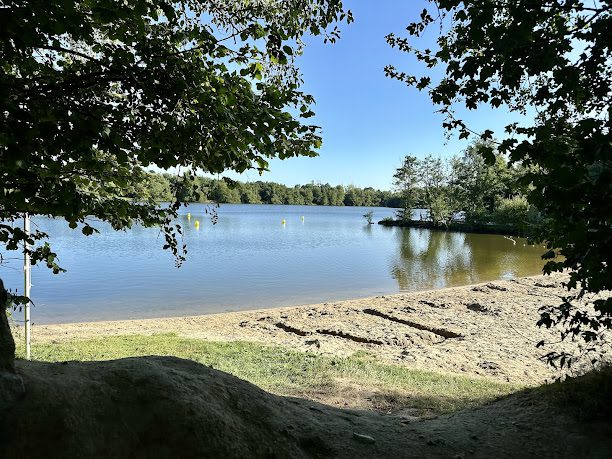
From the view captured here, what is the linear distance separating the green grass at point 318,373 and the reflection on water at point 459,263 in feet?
36.7

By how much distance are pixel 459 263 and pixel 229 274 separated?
17.4 m

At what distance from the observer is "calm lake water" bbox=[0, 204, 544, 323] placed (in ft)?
56.7

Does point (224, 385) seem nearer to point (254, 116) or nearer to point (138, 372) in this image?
point (138, 372)

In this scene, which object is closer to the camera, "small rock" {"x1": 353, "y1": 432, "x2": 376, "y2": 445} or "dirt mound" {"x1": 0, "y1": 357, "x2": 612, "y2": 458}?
"dirt mound" {"x1": 0, "y1": 357, "x2": 612, "y2": 458}

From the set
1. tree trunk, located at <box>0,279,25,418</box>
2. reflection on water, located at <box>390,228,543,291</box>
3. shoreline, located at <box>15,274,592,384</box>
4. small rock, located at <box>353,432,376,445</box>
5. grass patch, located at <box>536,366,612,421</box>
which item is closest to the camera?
tree trunk, located at <box>0,279,25,418</box>

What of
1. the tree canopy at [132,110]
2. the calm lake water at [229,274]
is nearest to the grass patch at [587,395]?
the tree canopy at [132,110]

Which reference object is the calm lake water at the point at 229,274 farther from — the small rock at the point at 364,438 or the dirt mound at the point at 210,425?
the small rock at the point at 364,438

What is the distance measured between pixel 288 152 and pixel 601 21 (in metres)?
2.42

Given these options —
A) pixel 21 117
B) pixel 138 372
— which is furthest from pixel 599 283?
pixel 21 117

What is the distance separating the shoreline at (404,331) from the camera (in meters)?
9.47

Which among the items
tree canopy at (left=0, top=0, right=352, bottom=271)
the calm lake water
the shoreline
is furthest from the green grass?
tree canopy at (left=0, top=0, right=352, bottom=271)

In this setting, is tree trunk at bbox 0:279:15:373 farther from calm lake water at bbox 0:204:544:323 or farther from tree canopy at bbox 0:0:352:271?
calm lake water at bbox 0:204:544:323

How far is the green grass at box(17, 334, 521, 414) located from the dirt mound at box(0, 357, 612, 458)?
8.66 ft

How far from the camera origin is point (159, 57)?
11.3 feet
